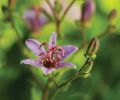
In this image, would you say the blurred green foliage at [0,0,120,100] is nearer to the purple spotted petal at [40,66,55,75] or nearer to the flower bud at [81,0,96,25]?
the flower bud at [81,0,96,25]

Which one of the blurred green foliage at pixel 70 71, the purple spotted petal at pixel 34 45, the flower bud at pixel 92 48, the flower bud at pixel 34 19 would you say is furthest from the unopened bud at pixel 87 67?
the flower bud at pixel 34 19

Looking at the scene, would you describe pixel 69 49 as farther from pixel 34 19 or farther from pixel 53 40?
pixel 34 19

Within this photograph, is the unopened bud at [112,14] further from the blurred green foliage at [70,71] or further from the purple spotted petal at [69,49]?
the purple spotted petal at [69,49]

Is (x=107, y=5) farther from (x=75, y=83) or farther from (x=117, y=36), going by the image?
(x=75, y=83)

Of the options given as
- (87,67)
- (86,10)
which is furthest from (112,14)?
(87,67)

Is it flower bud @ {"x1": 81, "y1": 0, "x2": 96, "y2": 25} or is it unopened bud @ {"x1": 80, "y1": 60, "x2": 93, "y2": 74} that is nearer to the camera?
unopened bud @ {"x1": 80, "y1": 60, "x2": 93, "y2": 74}

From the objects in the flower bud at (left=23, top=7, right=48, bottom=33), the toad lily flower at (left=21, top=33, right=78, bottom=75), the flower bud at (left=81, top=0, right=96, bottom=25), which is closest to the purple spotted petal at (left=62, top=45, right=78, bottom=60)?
→ the toad lily flower at (left=21, top=33, right=78, bottom=75)

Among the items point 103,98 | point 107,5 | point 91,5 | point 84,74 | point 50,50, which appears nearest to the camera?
point 84,74

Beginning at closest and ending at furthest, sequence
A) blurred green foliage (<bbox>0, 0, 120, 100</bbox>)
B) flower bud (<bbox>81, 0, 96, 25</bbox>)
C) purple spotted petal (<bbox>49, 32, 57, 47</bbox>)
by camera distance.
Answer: purple spotted petal (<bbox>49, 32, 57, 47</bbox>) < flower bud (<bbox>81, 0, 96, 25</bbox>) < blurred green foliage (<bbox>0, 0, 120, 100</bbox>)

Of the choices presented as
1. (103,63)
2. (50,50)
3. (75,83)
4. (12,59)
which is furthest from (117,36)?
(50,50)
